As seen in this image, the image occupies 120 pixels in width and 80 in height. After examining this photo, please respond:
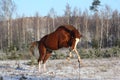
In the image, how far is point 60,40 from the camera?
12016 millimetres

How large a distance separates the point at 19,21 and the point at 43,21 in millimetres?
8986

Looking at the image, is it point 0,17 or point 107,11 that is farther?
point 107,11

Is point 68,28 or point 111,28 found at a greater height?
point 68,28

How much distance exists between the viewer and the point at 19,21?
211 feet

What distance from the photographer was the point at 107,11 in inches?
2493

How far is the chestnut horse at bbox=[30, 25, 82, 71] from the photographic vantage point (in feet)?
37.8

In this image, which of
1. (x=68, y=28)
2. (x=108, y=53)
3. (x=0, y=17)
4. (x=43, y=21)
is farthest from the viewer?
(x=43, y=21)

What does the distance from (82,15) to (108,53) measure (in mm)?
45307

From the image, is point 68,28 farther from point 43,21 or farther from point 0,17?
point 43,21

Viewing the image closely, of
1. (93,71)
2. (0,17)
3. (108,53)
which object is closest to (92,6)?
(0,17)

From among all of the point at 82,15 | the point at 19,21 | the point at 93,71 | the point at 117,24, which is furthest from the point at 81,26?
the point at 93,71

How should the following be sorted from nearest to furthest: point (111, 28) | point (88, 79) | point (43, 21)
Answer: point (88, 79) < point (111, 28) < point (43, 21)

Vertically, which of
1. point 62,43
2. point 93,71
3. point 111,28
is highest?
point 62,43

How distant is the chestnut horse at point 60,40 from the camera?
11.5 metres
